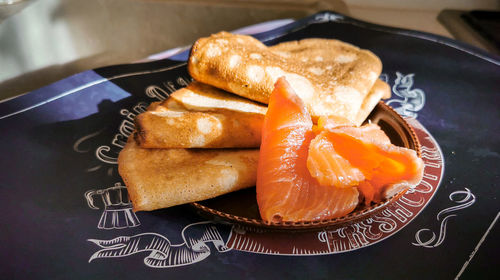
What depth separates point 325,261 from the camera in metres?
0.78

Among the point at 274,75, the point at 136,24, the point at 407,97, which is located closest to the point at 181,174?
the point at 274,75

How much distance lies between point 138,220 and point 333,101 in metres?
0.54

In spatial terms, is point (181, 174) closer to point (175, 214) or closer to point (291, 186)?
point (175, 214)

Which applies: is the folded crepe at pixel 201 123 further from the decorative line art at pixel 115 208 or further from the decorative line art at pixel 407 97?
the decorative line art at pixel 407 97

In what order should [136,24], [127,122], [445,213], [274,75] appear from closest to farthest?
[445,213]
[274,75]
[127,122]
[136,24]

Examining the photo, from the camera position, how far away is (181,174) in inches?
33.1

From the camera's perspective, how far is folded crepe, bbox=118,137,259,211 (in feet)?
2.70

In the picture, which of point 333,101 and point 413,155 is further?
point 333,101

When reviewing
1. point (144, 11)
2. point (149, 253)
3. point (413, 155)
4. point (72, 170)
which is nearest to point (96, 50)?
point (144, 11)

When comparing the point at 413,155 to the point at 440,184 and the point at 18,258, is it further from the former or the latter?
the point at 18,258

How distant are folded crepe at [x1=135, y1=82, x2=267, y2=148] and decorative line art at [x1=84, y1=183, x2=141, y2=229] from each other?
14 centimetres

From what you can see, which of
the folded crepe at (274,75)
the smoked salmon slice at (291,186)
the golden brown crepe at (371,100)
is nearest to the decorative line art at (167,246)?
the smoked salmon slice at (291,186)

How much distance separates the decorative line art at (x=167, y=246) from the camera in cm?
78

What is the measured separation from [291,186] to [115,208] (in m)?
0.40
